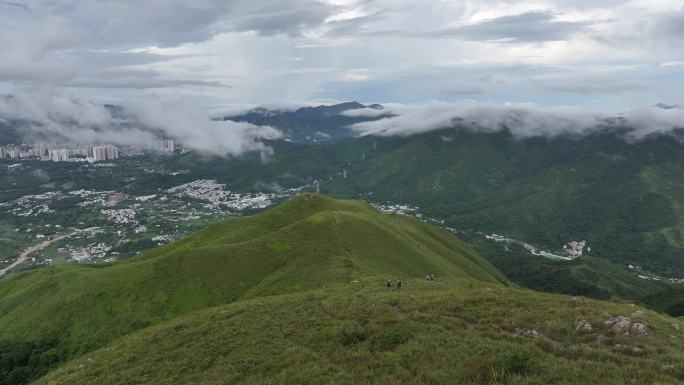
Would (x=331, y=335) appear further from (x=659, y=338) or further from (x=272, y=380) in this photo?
(x=659, y=338)

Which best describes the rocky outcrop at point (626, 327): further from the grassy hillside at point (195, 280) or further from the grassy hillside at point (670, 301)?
the grassy hillside at point (670, 301)

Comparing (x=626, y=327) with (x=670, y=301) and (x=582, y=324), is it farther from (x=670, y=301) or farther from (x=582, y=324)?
(x=670, y=301)

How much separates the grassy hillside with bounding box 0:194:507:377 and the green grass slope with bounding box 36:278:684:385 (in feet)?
63.3

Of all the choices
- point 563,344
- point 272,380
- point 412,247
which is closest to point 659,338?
point 563,344

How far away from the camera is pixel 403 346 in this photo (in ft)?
83.5

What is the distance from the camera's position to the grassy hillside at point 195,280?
56844 millimetres

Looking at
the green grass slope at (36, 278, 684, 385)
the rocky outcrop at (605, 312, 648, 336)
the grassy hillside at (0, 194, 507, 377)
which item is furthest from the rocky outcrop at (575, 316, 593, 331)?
the grassy hillside at (0, 194, 507, 377)

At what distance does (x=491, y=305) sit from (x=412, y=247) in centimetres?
4757

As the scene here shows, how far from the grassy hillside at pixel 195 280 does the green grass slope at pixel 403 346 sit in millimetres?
19294

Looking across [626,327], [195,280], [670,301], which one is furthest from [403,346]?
[670,301]

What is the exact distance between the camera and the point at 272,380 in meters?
23.3

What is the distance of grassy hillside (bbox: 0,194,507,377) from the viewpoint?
186ft

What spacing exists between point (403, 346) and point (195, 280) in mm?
46592

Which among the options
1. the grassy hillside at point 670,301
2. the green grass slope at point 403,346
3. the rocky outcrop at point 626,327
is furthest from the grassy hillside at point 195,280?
the grassy hillside at point 670,301
